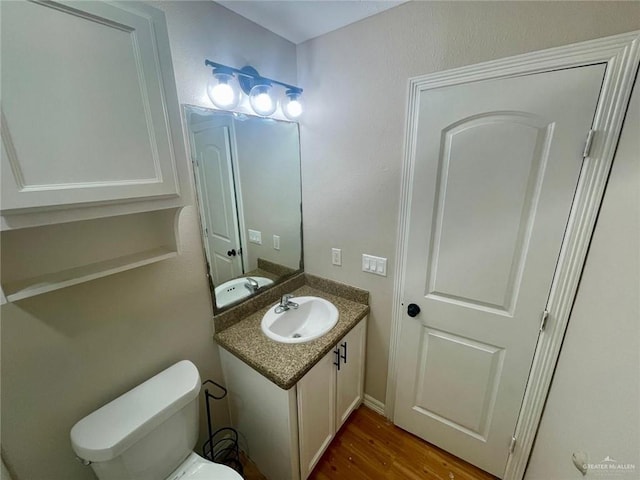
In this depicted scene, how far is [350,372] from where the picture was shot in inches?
62.2

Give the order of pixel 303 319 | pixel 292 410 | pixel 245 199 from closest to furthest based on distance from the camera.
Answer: pixel 292 410 < pixel 245 199 < pixel 303 319

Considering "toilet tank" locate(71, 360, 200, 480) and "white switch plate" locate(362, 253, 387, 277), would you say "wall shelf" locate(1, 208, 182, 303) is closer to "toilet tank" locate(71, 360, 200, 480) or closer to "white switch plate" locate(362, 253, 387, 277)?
"toilet tank" locate(71, 360, 200, 480)

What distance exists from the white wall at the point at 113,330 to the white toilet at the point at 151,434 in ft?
0.32

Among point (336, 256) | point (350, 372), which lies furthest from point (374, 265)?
point (350, 372)

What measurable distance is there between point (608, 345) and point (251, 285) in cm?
152

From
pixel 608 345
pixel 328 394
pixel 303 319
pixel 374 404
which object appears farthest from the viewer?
pixel 374 404

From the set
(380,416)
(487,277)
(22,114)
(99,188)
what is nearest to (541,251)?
(487,277)

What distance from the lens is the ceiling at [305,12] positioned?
1.15 m

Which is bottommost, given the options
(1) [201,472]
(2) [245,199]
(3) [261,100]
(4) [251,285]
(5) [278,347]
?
(1) [201,472]

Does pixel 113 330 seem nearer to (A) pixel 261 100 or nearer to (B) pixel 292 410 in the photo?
(B) pixel 292 410

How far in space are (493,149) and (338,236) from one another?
90cm

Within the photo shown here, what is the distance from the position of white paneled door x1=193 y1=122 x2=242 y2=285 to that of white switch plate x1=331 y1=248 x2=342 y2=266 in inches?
23.4

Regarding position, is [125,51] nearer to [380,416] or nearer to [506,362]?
[506,362]

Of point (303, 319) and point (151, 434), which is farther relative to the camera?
point (303, 319)
